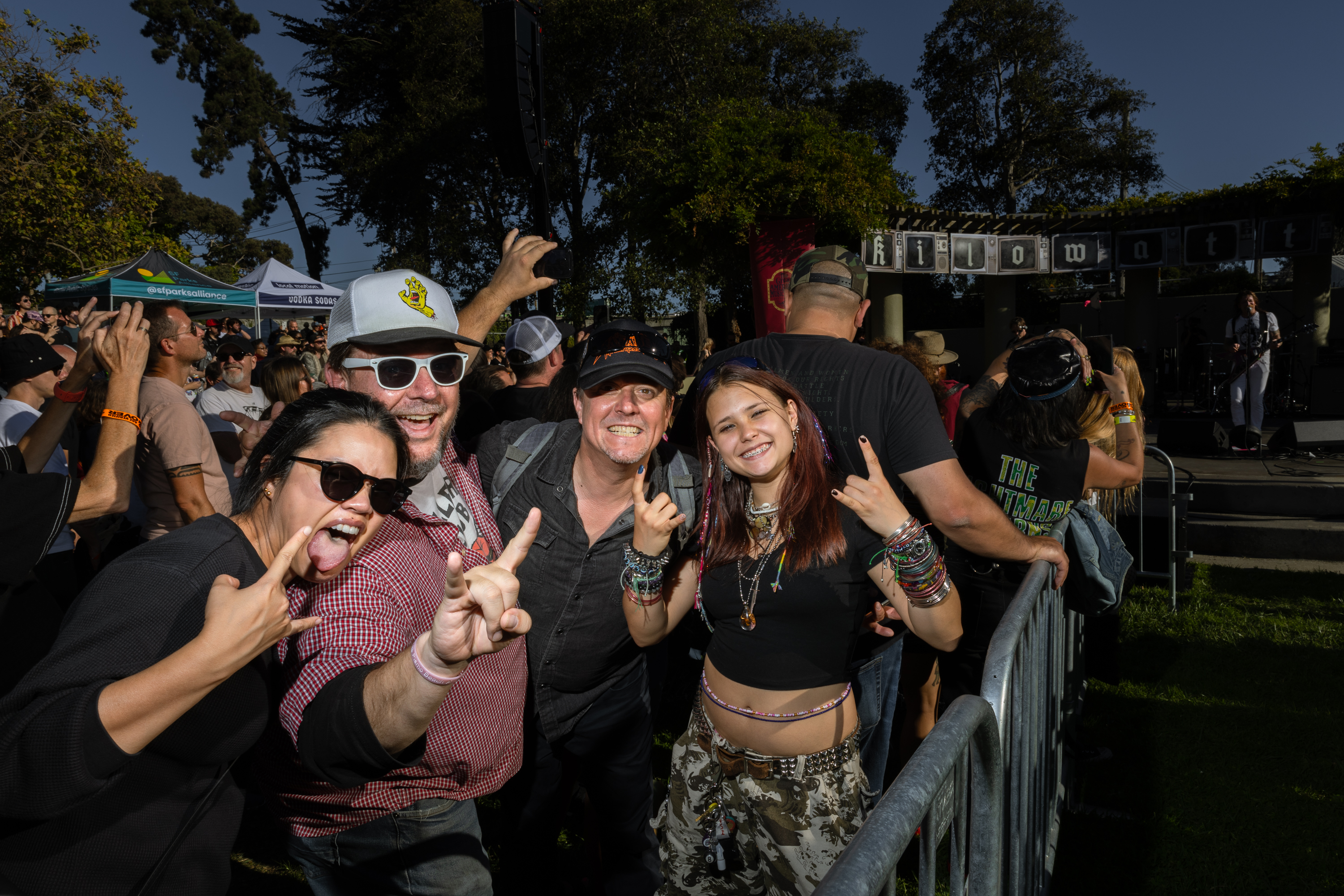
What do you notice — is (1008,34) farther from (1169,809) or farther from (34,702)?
(34,702)

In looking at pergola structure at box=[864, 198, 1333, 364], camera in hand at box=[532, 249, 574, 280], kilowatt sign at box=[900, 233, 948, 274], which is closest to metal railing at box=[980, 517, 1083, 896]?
camera in hand at box=[532, 249, 574, 280]

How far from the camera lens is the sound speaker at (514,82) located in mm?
4996

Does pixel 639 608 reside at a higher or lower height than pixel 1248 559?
higher

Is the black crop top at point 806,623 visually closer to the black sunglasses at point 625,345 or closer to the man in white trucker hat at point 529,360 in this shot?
the black sunglasses at point 625,345

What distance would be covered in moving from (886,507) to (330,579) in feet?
4.26

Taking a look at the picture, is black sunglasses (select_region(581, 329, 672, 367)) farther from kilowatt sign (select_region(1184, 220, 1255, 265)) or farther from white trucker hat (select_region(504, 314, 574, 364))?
kilowatt sign (select_region(1184, 220, 1255, 265))

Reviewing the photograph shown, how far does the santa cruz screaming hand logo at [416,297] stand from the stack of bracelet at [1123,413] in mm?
3310

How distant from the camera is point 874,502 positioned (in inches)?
75.4

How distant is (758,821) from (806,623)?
1.80 ft

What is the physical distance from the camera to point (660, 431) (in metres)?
2.44

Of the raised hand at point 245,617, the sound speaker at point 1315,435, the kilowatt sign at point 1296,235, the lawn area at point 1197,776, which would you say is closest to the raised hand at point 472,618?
the raised hand at point 245,617

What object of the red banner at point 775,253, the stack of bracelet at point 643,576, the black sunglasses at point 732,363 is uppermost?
the red banner at point 775,253

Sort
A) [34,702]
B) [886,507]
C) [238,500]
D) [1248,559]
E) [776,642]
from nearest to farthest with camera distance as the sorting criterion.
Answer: [34,702] → [238,500] → [886,507] → [776,642] → [1248,559]

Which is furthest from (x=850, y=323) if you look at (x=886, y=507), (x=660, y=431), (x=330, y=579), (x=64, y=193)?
(x=64, y=193)
